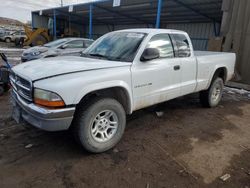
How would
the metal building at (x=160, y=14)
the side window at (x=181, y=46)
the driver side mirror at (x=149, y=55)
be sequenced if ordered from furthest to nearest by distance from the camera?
the metal building at (x=160, y=14)
the side window at (x=181, y=46)
the driver side mirror at (x=149, y=55)

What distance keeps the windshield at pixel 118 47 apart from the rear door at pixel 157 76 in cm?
21

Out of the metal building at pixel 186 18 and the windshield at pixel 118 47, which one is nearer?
the windshield at pixel 118 47

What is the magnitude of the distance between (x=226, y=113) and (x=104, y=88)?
12.1ft

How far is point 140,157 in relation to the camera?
3.21 meters

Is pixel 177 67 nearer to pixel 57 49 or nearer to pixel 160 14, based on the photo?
pixel 57 49

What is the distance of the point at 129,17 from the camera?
20.8 meters

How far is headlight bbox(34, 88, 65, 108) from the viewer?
2.61 meters

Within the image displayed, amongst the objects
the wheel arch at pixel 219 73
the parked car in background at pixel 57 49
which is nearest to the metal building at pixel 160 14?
the parked car in background at pixel 57 49

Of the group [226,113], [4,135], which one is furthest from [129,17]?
[4,135]

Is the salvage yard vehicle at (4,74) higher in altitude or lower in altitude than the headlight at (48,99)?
lower

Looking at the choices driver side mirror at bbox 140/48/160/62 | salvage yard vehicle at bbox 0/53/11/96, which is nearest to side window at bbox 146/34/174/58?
driver side mirror at bbox 140/48/160/62

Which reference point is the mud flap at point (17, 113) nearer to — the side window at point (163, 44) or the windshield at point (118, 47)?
the windshield at point (118, 47)

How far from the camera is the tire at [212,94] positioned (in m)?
5.46

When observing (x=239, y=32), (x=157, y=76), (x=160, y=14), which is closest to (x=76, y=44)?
(x=239, y=32)
